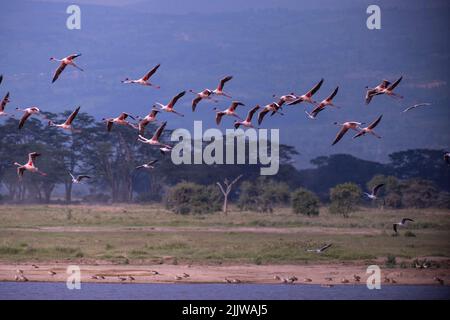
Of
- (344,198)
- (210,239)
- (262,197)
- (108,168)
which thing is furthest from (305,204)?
(108,168)

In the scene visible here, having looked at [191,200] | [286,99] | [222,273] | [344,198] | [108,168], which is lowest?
[222,273]

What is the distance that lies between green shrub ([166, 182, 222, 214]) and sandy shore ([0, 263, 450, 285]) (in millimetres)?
23904

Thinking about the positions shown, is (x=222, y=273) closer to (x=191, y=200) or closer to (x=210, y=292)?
(x=210, y=292)

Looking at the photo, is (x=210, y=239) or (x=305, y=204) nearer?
(x=210, y=239)

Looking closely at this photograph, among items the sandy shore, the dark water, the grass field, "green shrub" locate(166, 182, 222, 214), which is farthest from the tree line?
the dark water

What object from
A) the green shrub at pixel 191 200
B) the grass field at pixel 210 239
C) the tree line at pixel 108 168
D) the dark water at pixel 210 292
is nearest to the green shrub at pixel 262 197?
the green shrub at pixel 191 200

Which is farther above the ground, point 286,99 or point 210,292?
point 286,99

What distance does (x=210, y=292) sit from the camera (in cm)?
2708

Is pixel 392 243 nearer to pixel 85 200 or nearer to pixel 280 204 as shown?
pixel 280 204

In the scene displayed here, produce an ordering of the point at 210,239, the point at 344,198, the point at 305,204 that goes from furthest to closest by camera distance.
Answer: the point at 344,198 < the point at 305,204 < the point at 210,239

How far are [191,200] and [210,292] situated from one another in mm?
28324

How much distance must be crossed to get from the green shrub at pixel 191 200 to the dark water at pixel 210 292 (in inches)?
1048

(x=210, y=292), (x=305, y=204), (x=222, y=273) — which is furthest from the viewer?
(x=305, y=204)
